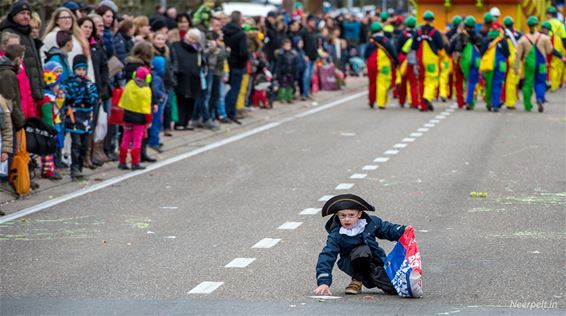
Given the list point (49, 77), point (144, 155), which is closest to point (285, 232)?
point (49, 77)

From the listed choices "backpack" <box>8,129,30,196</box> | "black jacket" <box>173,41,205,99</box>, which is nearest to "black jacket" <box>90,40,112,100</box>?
"backpack" <box>8,129,30,196</box>

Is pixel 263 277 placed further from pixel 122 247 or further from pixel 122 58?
pixel 122 58

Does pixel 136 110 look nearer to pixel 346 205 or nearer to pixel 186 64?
pixel 186 64

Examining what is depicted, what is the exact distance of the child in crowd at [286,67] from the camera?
30.0 meters

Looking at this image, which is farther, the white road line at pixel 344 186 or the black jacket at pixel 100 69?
the black jacket at pixel 100 69

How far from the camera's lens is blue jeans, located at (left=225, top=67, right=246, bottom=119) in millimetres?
25438

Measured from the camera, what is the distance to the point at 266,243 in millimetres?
11797

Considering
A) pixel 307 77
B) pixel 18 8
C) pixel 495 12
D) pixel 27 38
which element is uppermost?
pixel 18 8

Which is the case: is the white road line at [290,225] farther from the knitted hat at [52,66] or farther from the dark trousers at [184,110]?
the dark trousers at [184,110]

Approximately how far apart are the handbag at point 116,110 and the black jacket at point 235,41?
6.95 m

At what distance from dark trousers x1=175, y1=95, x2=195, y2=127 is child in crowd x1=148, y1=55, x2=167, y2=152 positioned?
115 inches

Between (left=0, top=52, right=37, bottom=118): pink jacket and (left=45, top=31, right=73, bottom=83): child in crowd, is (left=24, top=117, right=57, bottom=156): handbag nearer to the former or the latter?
(left=0, top=52, right=37, bottom=118): pink jacket

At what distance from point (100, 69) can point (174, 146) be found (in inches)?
146

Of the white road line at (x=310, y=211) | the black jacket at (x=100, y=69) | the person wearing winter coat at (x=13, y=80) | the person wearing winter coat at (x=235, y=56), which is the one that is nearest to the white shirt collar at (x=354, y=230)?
the white road line at (x=310, y=211)
